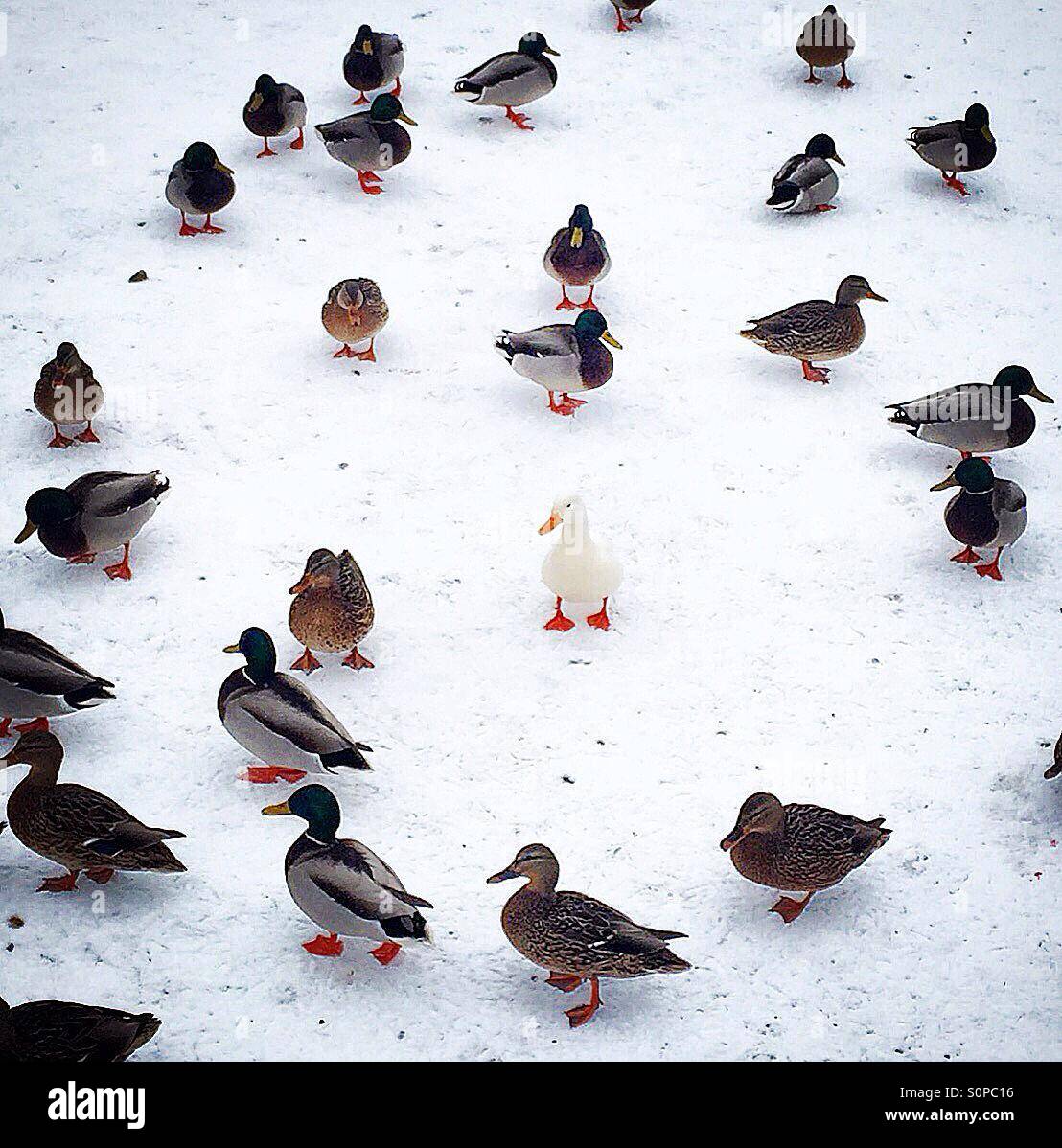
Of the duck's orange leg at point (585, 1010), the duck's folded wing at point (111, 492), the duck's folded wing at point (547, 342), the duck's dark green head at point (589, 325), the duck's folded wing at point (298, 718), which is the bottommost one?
the duck's orange leg at point (585, 1010)

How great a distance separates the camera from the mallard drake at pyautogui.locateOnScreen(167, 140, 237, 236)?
8753 millimetres

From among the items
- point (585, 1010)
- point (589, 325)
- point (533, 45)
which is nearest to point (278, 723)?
point (585, 1010)

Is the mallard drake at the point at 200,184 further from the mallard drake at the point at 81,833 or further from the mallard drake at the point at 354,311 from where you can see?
the mallard drake at the point at 81,833

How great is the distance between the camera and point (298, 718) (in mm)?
5383

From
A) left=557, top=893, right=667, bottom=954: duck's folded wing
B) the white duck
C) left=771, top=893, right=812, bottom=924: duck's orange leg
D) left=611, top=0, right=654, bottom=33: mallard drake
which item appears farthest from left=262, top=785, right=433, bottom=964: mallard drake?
left=611, top=0, right=654, bottom=33: mallard drake

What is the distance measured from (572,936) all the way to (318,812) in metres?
0.96

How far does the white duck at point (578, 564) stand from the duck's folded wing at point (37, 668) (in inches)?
74.7

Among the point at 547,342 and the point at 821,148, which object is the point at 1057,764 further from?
the point at 821,148

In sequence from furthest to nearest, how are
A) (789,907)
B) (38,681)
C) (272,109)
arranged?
(272,109) → (38,681) → (789,907)

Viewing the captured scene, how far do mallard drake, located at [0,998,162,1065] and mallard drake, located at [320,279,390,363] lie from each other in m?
4.38

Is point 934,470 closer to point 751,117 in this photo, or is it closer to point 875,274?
point 875,274

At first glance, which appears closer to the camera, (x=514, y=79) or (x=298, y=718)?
(x=298, y=718)

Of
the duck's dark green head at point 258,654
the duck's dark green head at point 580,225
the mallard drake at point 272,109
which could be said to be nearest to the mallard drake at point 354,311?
the duck's dark green head at point 580,225

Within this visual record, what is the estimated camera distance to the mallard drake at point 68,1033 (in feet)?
13.8
